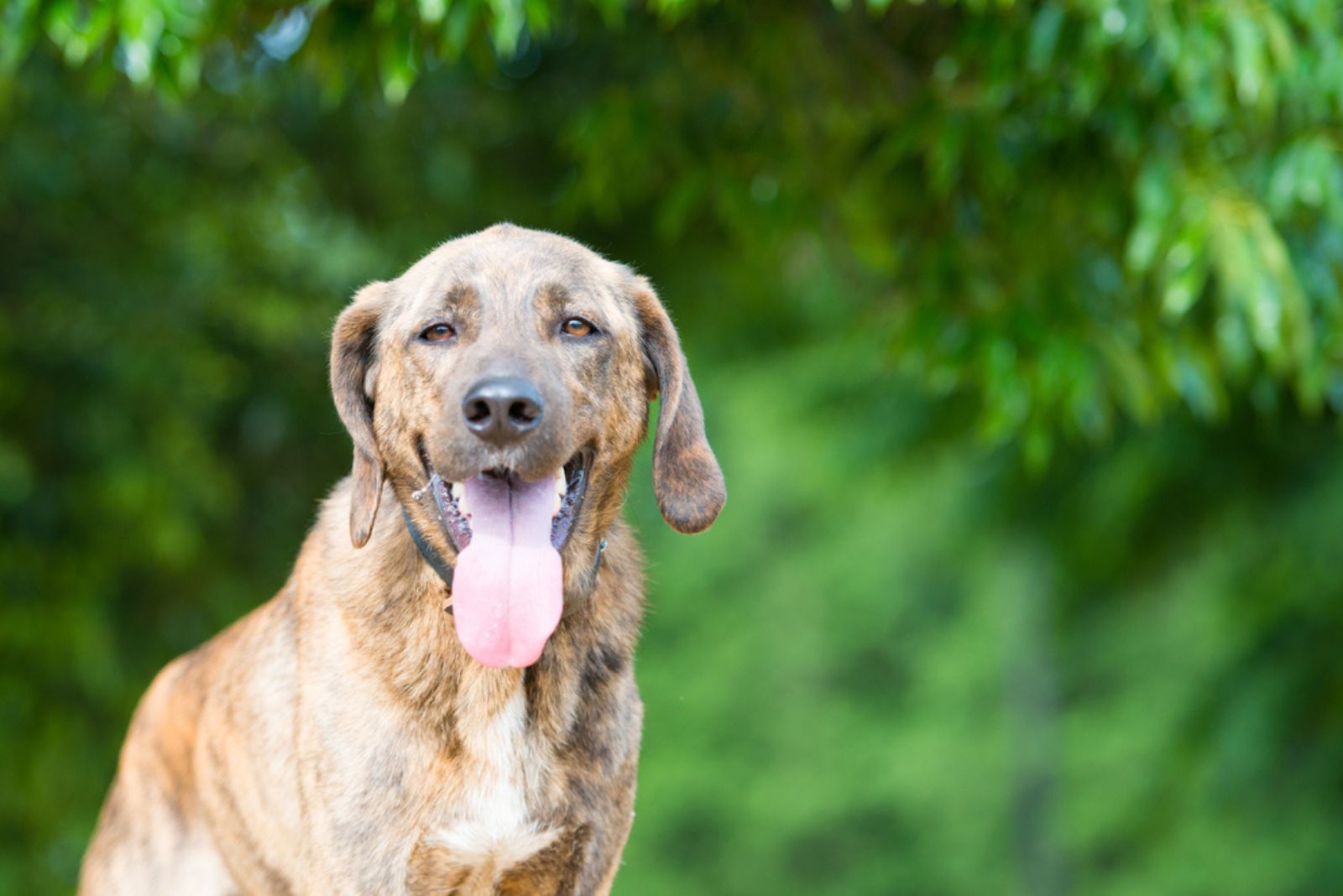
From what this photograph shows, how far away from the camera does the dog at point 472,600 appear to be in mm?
3133

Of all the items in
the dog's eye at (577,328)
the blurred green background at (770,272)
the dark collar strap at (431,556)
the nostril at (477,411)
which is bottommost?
the dark collar strap at (431,556)

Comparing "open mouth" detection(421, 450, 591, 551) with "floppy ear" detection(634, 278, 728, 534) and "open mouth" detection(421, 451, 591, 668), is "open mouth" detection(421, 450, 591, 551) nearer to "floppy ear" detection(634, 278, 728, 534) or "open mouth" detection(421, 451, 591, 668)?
"open mouth" detection(421, 451, 591, 668)

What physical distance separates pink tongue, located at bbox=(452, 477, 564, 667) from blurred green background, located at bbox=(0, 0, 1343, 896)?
139 centimetres

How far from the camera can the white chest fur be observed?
10.5 ft

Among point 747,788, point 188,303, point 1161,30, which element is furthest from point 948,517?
point 747,788

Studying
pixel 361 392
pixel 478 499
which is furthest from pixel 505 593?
pixel 361 392

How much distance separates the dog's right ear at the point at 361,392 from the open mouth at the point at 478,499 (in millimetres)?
161

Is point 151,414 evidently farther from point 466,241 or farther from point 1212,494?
point 1212,494

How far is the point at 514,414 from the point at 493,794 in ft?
2.70

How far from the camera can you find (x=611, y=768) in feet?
11.1

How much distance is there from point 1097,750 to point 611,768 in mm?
20049

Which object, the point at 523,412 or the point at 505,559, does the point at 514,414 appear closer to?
the point at 523,412

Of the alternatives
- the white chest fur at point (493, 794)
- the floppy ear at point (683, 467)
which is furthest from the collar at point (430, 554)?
the floppy ear at point (683, 467)

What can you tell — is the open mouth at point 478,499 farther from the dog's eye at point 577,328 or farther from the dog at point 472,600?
the dog's eye at point 577,328
